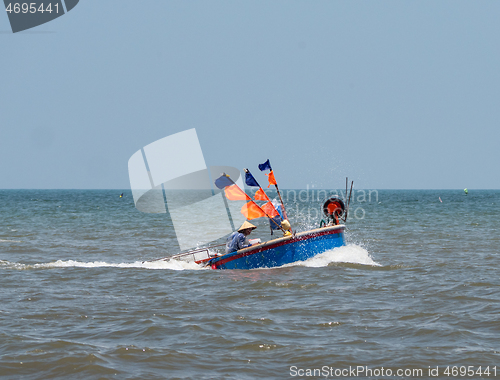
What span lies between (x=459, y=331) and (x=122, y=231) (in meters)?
22.6

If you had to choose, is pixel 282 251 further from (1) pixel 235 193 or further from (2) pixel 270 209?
(1) pixel 235 193

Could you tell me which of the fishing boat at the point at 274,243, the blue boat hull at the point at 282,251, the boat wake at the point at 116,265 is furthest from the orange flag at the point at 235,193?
the boat wake at the point at 116,265

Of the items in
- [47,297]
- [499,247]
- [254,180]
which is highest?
[254,180]

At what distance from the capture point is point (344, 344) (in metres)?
6.96

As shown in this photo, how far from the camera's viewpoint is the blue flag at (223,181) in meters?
13.9

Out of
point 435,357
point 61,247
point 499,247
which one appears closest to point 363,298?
point 435,357

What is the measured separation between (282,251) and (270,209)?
4.66ft

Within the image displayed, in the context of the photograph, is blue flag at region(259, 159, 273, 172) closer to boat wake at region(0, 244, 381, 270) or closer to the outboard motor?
the outboard motor

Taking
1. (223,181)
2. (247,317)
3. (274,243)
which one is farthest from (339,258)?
(247,317)

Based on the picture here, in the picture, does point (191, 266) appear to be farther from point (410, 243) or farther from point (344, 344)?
point (410, 243)

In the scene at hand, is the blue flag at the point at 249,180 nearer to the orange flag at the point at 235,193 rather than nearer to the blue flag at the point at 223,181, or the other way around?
the orange flag at the point at 235,193

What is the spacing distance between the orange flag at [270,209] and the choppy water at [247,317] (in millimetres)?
1707

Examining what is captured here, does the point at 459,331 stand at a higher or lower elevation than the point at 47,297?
lower

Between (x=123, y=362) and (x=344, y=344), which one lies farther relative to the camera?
(x=344, y=344)
